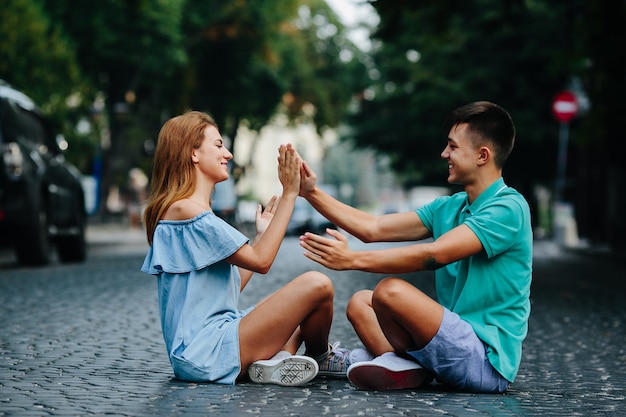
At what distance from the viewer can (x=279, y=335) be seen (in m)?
5.64

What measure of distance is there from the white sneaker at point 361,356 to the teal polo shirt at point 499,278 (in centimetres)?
58

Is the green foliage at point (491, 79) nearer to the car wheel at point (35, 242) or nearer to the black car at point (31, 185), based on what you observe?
the black car at point (31, 185)

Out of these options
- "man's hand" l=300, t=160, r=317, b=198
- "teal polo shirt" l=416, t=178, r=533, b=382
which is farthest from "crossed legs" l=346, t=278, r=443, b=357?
"man's hand" l=300, t=160, r=317, b=198

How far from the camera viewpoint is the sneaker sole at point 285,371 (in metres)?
5.64

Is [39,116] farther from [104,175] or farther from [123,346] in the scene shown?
[104,175]

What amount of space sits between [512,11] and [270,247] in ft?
40.3

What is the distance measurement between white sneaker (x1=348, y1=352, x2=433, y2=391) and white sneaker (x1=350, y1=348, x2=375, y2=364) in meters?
0.28

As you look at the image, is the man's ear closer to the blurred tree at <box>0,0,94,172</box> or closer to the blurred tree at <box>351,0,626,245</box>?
the blurred tree at <box>351,0,626,245</box>

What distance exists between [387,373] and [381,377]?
4 cm

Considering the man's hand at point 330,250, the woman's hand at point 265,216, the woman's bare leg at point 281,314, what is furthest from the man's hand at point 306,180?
the man's hand at point 330,250

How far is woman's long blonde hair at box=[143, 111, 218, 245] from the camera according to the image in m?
5.77

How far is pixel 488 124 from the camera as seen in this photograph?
5.52m

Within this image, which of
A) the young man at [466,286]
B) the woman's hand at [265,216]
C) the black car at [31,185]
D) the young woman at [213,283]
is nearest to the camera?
the young man at [466,286]

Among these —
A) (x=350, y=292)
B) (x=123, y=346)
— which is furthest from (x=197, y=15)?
(x=123, y=346)
